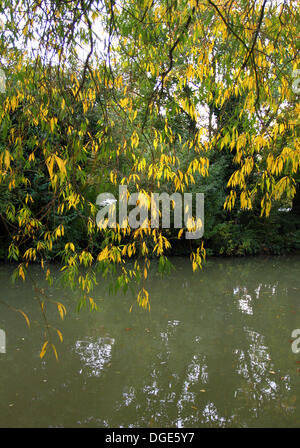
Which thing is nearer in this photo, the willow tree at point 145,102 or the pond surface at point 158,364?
the willow tree at point 145,102

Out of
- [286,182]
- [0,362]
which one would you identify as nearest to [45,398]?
[0,362]

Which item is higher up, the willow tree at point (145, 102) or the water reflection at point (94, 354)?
the willow tree at point (145, 102)

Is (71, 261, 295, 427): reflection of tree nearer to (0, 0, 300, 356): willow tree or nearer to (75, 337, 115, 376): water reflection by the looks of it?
(75, 337, 115, 376): water reflection

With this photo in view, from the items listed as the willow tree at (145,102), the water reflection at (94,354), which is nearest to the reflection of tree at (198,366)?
the water reflection at (94,354)

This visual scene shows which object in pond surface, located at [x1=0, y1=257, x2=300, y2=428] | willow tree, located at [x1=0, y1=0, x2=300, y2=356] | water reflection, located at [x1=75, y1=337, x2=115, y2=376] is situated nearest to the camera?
willow tree, located at [x1=0, y1=0, x2=300, y2=356]

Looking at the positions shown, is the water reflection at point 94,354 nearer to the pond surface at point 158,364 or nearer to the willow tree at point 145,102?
the pond surface at point 158,364

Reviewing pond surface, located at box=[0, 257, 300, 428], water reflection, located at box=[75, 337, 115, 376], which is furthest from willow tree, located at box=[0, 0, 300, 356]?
water reflection, located at box=[75, 337, 115, 376]

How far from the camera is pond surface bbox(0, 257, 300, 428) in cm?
259

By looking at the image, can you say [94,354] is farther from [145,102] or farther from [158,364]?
[145,102]

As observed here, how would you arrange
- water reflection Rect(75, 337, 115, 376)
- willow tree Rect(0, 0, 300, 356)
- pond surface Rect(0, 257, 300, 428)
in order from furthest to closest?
water reflection Rect(75, 337, 115, 376), pond surface Rect(0, 257, 300, 428), willow tree Rect(0, 0, 300, 356)

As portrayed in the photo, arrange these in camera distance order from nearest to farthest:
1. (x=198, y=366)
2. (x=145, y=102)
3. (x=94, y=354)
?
1. (x=145, y=102)
2. (x=198, y=366)
3. (x=94, y=354)

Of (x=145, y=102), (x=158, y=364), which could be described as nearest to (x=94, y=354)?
(x=158, y=364)

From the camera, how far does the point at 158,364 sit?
11.0 ft

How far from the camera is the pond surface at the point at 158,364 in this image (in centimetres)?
259
